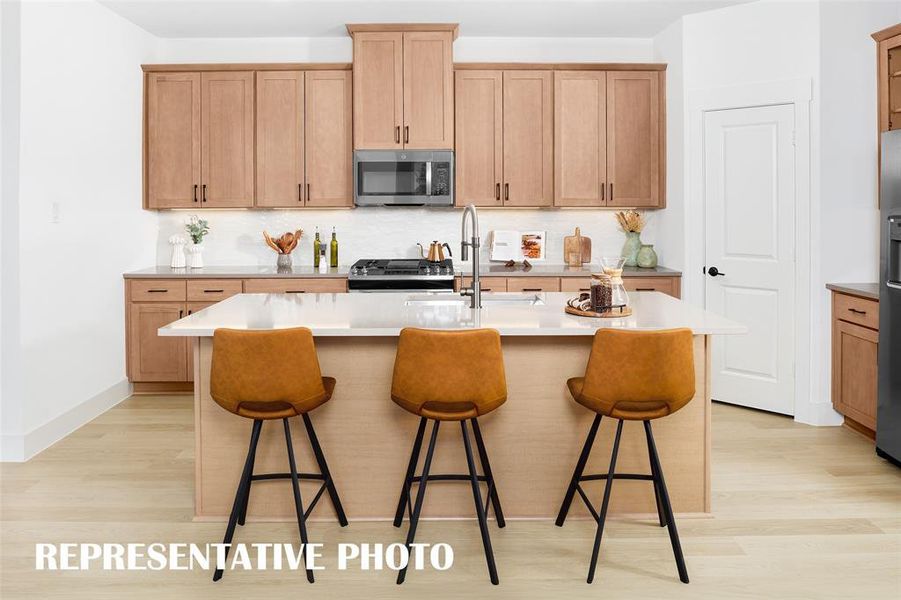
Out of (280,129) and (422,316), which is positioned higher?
(280,129)

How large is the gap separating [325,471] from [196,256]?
3.16 m

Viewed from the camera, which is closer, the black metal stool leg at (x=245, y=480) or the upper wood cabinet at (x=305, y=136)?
the black metal stool leg at (x=245, y=480)

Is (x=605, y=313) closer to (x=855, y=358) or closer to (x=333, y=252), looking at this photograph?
(x=855, y=358)

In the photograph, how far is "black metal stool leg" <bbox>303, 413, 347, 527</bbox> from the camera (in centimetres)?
303

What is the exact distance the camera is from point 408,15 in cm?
531

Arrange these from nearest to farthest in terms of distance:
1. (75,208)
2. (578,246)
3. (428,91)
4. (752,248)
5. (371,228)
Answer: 1. (75,208)
2. (752,248)
3. (428,91)
4. (578,246)
5. (371,228)

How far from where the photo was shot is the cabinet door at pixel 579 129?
5.64m

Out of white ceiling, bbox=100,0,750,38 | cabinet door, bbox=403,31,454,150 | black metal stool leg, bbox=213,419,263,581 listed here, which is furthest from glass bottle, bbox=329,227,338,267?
black metal stool leg, bbox=213,419,263,581

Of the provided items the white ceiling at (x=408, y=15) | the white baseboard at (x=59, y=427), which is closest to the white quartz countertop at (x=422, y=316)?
the white baseboard at (x=59, y=427)

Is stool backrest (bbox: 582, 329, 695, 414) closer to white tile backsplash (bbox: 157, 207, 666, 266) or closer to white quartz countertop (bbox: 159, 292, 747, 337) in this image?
white quartz countertop (bbox: 159, 292, 747, 337)

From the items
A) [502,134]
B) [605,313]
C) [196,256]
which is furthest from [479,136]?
[605,313]

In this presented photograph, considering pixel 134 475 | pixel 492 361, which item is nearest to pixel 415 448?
pixel 492 361

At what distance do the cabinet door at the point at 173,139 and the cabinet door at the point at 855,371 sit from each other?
4507 millimetres

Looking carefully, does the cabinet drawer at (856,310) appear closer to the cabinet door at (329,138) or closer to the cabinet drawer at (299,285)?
the cabinet drawer at (299,285)
